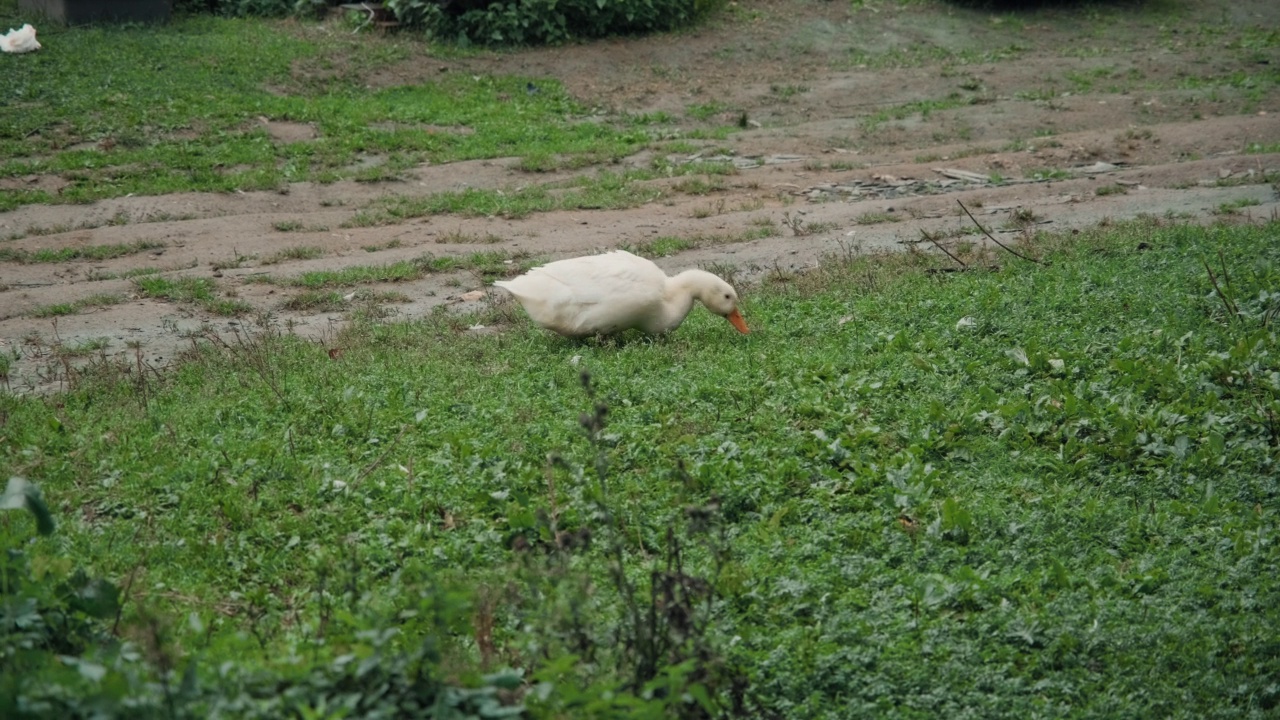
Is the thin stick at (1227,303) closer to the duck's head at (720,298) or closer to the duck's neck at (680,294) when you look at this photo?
the duck's head at (720,298)

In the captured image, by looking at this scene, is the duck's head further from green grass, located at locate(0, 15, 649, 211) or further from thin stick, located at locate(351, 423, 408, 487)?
green grass, located at locate(0, 15, 649, 211)

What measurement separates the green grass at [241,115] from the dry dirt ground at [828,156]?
550 millimetres

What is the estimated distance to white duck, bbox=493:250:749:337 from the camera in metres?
7.96

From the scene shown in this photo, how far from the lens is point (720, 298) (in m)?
8.30

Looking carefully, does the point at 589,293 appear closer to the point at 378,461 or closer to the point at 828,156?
the point at 378,461

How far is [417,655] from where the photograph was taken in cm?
350

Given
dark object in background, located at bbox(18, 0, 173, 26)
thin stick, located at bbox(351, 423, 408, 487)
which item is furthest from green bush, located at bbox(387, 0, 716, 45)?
thin stick, located at bbox(351, 423, 408, 487)

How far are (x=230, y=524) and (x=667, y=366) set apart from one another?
9.56ft

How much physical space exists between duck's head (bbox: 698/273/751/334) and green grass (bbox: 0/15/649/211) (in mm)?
7186

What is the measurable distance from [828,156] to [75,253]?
8.62 metres

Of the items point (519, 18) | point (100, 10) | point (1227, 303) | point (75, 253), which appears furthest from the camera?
point (519, 18)

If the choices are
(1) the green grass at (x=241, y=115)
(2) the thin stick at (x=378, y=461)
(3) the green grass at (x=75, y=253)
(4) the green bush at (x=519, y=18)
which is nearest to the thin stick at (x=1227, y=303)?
(2) the thin stick at (x=378, y=461)

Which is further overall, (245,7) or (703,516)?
(245,7)

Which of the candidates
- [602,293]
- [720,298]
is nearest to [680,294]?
[720,298]
